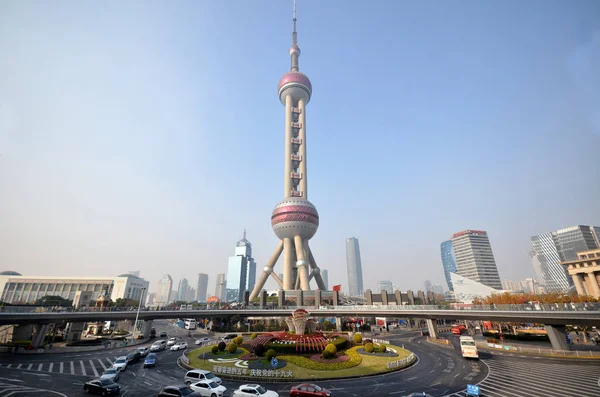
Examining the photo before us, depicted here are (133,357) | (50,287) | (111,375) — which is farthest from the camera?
(50,287)

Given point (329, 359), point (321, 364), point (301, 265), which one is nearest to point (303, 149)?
point (301, 265)

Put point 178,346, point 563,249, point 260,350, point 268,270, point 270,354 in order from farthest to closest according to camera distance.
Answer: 1. point 563,249
2. point 268,270
3. point 178,346
4. point 260,350
5. point 270,354

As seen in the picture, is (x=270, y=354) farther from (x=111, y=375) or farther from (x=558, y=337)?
(x=558, y=337)

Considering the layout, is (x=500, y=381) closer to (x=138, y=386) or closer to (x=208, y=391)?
(x=208, y=391)

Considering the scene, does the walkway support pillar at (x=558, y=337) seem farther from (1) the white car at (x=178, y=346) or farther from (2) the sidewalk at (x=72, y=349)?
(2) the sidewalk at (x=72, y=349)

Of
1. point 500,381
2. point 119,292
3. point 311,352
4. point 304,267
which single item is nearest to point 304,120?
point 304,267

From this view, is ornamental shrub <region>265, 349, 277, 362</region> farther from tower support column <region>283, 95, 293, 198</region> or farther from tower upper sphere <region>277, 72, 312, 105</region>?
tower upper sphere <region>277, 72, 312, 105</region>

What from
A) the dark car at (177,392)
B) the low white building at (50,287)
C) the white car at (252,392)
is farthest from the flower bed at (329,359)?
the low white building at (50,287)
